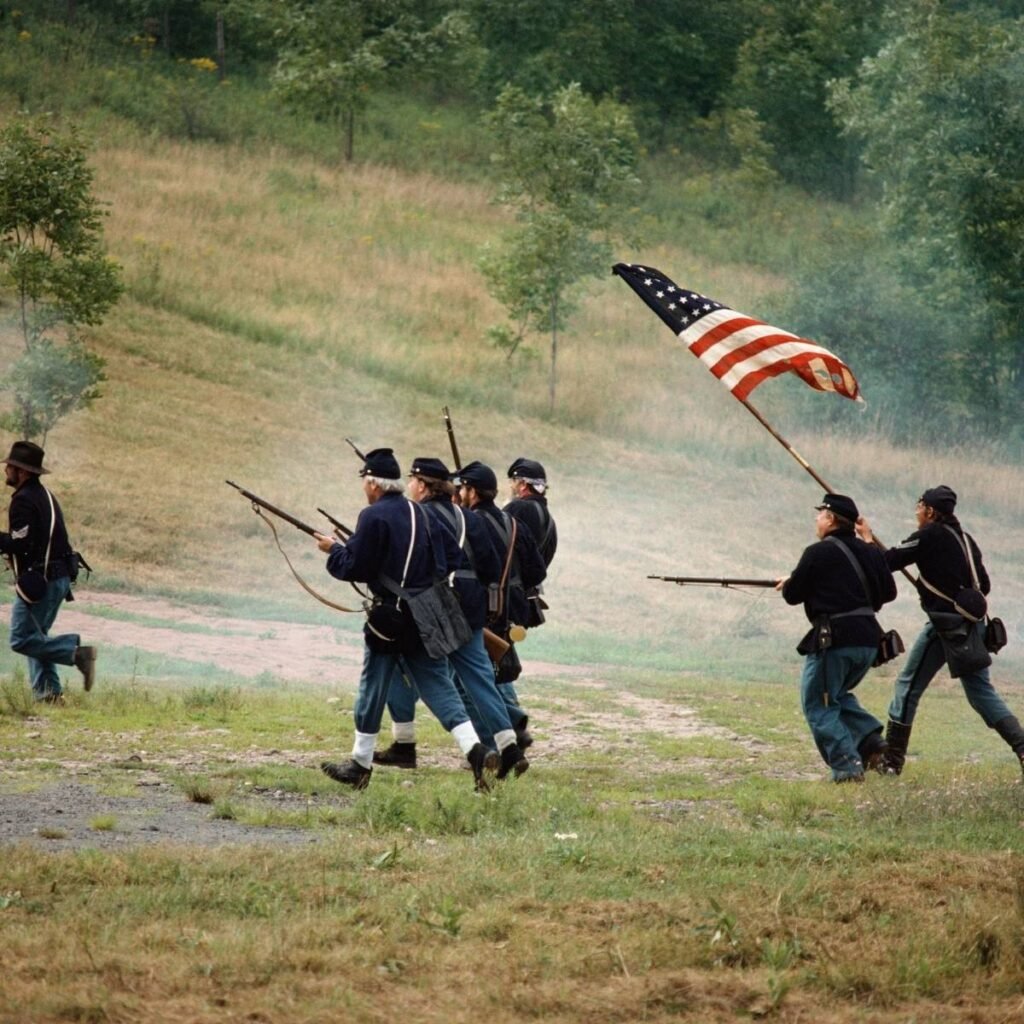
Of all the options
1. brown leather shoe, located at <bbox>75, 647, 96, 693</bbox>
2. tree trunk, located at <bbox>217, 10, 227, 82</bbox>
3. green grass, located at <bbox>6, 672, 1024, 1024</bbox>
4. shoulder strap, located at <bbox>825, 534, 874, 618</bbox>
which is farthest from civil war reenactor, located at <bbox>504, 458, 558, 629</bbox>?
tree trunk, located at <bbox>217, 10, 227, 82</bbox>

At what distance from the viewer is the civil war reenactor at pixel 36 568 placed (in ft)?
Result: 43.4

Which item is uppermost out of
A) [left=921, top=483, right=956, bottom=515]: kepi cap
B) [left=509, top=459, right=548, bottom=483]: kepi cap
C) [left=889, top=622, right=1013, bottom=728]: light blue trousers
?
[left=921, top=483, right=956, bottom=515]: kepi cap

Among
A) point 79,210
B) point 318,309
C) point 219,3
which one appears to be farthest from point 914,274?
point 219,3

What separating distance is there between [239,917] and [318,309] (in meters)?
28.9

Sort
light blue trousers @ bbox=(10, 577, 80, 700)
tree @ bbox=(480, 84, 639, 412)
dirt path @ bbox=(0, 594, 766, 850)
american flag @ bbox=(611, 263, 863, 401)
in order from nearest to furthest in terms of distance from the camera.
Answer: dirt path @ bbox=(0, 594, 766, 850) → american flag @ bbox=(611, 263, 863, 401) → light blue trousers @ bbox=(10, 577, 80, 700) → tree @ bbox=(480, 84, 639, 412)

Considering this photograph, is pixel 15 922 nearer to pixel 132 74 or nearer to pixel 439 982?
pixel 439 982

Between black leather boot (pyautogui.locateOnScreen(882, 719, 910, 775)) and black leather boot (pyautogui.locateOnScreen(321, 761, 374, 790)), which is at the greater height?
black leather boot (pyautogui.locateOnScreen(882, 719, 910, 775))

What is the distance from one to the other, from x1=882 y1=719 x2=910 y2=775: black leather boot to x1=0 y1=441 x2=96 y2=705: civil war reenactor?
571 centimetres

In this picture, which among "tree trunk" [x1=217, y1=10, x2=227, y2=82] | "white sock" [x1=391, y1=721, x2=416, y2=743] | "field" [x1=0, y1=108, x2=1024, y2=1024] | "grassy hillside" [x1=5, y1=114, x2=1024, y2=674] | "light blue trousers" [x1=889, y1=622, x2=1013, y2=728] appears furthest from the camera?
"tree trunk" [x1=217, y1=10, x2=227, y2=82]

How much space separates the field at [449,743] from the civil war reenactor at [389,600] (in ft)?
1.17

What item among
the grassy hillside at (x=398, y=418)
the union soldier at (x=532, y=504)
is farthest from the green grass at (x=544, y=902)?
the grassy hillside at (x=398, y=418)

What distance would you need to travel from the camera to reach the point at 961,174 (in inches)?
1340

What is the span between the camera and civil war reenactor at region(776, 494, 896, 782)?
1144cm

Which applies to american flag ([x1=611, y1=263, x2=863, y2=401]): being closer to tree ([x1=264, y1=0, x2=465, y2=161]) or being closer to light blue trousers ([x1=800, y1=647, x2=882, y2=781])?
light blue trousers ([x1=800, y1=647, x2=882, y2=781])
